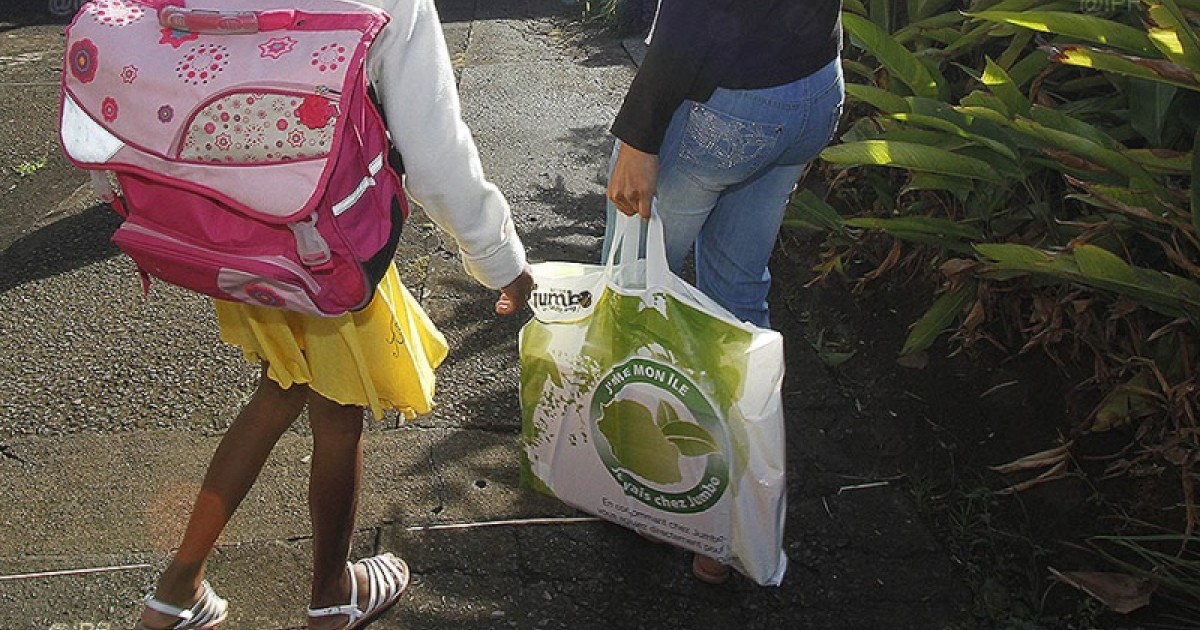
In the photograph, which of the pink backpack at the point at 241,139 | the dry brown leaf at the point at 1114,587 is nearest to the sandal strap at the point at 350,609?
the pink backpack at the point at 241,139

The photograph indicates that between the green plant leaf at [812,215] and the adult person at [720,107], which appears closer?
the adult person at [720,107]

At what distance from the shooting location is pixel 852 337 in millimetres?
3576

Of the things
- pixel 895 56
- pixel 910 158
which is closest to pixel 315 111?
pixel 910 158

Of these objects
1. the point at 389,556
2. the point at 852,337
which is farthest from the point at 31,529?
the point at 852,337

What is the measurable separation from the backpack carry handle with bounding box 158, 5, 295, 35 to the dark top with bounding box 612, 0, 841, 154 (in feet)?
2.30

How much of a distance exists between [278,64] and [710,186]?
95 centimetres

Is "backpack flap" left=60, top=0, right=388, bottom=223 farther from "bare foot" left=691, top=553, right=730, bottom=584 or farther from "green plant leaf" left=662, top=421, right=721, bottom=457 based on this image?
"bare foot" left=691, top=553, right=730, bottom=584

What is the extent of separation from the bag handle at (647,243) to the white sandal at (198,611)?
3.76 feet

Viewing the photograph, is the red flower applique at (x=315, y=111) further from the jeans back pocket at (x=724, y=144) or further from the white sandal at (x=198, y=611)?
the white sandal at (x=198, y=611)

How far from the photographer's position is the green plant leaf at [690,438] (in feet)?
7.71

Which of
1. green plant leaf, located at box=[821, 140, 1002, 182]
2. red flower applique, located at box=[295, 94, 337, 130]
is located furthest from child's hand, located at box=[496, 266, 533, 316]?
green plant leaf, located at box=[821, 140, 1002, 182]

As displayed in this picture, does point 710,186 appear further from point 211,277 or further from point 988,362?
point 988,362

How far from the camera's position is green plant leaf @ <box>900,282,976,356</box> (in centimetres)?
314

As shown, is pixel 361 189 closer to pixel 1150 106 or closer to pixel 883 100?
pixel 883 100
